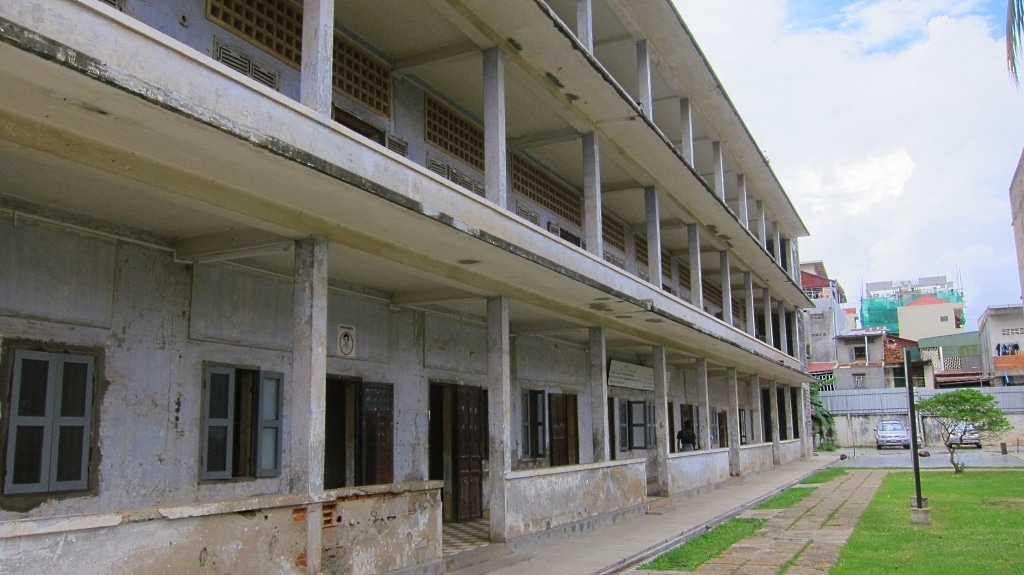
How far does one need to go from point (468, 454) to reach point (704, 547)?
3.60 m

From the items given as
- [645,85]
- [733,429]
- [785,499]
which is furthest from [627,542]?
[733,429]

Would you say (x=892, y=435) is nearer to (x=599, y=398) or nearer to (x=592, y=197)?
(x=599, y=398)

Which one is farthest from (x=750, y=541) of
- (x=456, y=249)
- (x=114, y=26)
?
(x=114, y=26)

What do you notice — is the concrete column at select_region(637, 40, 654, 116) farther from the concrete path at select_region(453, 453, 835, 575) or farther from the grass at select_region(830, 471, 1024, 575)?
the grass at select_region(830, 471, 1024, 575)

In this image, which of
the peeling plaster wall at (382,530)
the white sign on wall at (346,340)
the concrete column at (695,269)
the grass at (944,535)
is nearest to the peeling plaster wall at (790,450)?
the grass at (944,535)

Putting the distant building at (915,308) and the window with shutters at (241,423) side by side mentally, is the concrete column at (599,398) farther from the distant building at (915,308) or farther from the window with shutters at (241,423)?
the distant building at (915,308)

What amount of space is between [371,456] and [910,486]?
13.2 metres

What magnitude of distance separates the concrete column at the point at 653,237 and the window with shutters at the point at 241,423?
7.24m

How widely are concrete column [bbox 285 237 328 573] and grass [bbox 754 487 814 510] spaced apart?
34.7 ft

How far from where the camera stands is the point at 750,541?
10.9 metres

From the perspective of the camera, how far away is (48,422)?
6.36 m

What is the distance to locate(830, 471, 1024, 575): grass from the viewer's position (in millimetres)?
8461

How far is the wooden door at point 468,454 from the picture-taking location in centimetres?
1193

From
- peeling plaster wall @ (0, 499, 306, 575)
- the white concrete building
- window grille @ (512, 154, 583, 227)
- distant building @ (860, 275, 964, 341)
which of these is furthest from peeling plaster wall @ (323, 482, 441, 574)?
distant building @ (860, 275, 964, 341)
